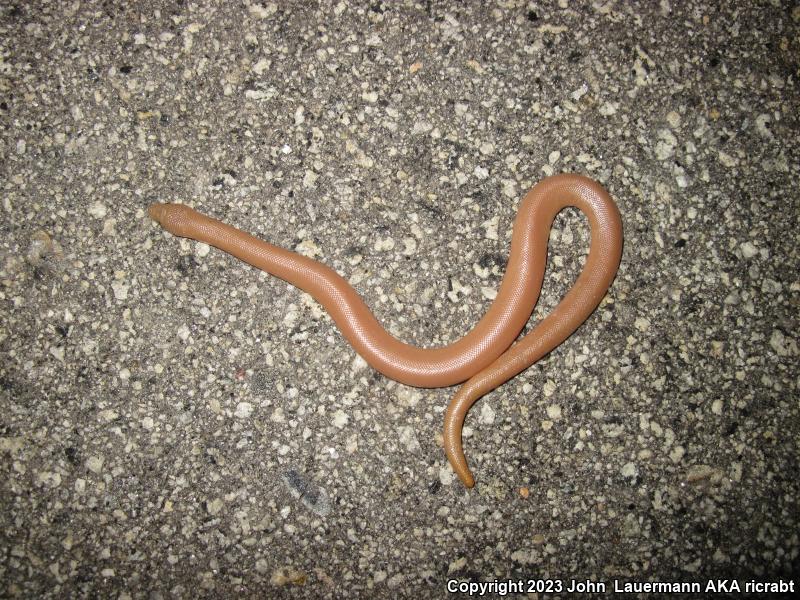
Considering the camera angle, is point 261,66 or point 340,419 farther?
point 261,66

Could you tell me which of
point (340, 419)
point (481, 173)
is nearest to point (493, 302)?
point (481, 173)

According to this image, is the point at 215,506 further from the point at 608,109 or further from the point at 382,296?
the point at 608,109

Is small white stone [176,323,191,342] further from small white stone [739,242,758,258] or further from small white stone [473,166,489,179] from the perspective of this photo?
small white stone [739,242,758,258]

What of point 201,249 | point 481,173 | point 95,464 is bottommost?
point 95,464

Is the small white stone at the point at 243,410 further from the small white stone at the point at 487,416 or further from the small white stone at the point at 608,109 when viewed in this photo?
the small white stone at the point at 608,109

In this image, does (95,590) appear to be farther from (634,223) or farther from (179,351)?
(634,223)

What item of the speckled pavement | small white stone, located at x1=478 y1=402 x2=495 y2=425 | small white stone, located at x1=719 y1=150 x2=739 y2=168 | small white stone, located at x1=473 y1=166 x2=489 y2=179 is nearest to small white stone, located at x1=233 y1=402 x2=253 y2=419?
the speckled pavement

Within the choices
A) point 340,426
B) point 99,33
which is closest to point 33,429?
point 340,426

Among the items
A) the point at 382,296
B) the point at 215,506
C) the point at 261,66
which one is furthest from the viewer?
the point at 261,66
